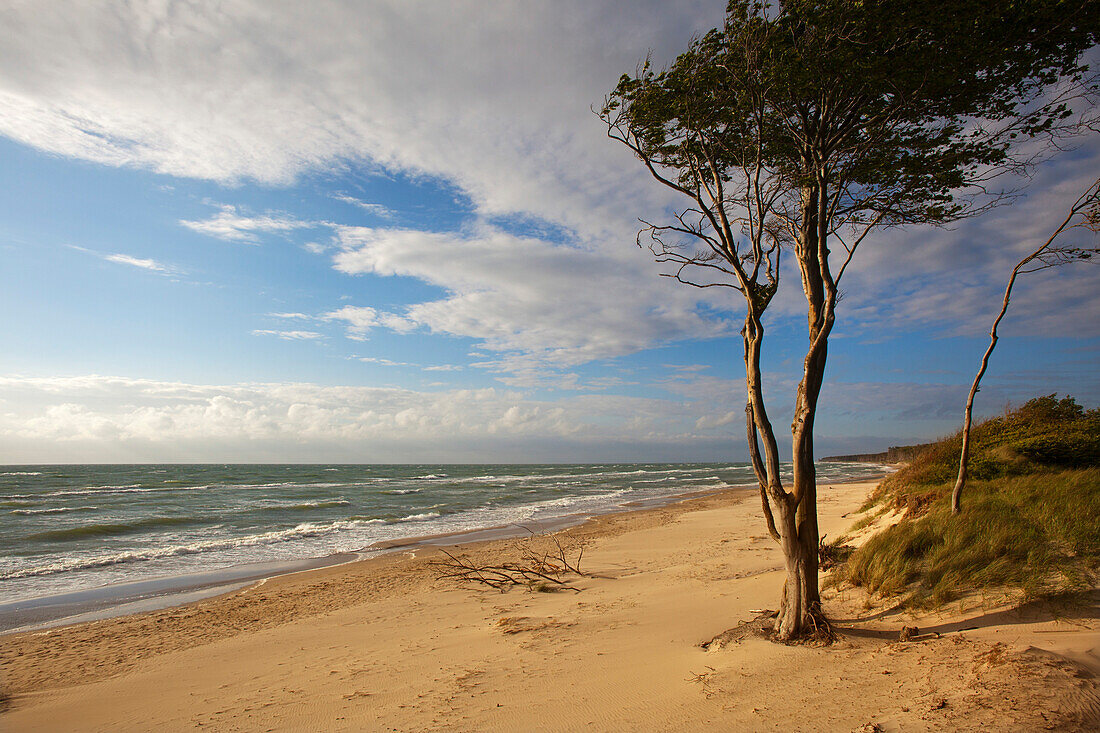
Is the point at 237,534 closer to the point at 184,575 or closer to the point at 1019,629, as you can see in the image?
the point at 184,575

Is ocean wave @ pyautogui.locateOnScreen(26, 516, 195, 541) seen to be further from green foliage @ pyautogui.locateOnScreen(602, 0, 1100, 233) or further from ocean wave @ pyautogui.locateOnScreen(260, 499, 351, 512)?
green foliage @ pyautogui.locateOnScreen(602, 0, 1100, 233)

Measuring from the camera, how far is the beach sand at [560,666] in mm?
3639

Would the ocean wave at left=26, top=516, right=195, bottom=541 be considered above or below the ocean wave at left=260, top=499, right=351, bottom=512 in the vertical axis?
above

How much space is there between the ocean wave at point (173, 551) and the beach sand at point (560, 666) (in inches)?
230

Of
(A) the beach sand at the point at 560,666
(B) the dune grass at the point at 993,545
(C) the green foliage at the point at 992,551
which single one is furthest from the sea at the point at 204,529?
(C) the green foliage at the point at 992,551

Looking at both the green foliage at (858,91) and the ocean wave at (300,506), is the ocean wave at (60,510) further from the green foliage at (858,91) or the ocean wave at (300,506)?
the green foliage at (858,91)

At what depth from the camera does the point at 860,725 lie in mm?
3393

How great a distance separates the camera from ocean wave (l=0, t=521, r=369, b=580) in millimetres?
12578

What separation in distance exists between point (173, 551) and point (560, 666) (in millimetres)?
14374

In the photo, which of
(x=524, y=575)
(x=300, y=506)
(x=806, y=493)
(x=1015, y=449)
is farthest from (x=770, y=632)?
(x=300, y=506)

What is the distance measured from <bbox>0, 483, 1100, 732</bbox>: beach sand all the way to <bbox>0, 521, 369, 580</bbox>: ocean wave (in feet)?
19.2

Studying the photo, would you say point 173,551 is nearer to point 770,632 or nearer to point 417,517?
point 417,517

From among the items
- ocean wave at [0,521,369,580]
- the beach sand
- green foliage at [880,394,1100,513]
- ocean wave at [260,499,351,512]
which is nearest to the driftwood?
the beach sand

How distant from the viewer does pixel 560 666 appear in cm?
505
